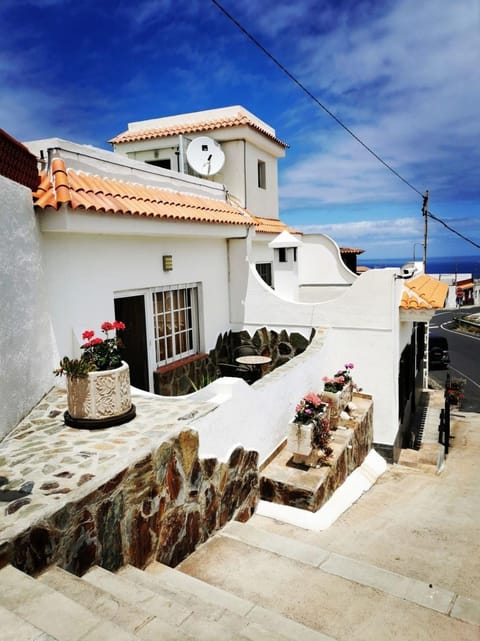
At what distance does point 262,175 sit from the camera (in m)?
17.5

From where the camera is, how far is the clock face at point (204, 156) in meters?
14.8

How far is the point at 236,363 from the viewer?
485 inches

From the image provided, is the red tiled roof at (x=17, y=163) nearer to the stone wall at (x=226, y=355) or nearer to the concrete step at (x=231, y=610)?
the stone wall at (x=226, y=355)

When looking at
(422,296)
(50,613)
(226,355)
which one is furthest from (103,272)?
(422,296)

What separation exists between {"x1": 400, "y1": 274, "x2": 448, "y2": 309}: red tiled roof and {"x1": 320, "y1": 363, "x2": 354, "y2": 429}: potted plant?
2.22 meters

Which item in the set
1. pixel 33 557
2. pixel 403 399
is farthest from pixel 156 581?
pixel 403 399

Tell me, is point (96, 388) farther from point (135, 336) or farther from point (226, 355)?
point (226, 355)

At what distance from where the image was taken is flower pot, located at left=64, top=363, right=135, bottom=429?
5891 millimetres

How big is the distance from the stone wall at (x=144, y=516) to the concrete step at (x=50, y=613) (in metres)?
0.27

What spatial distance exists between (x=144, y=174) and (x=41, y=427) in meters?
5.96

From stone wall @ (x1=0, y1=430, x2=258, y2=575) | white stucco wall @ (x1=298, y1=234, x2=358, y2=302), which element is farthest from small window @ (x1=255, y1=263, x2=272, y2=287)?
stone wall @ (x1=0, y1=430, x2=258, y2=575)

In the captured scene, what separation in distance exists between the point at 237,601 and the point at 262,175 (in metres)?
15.7

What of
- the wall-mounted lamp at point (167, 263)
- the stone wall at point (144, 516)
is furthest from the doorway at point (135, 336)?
the stone wall at point (144, 516)

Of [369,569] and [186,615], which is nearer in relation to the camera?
[186,615]
